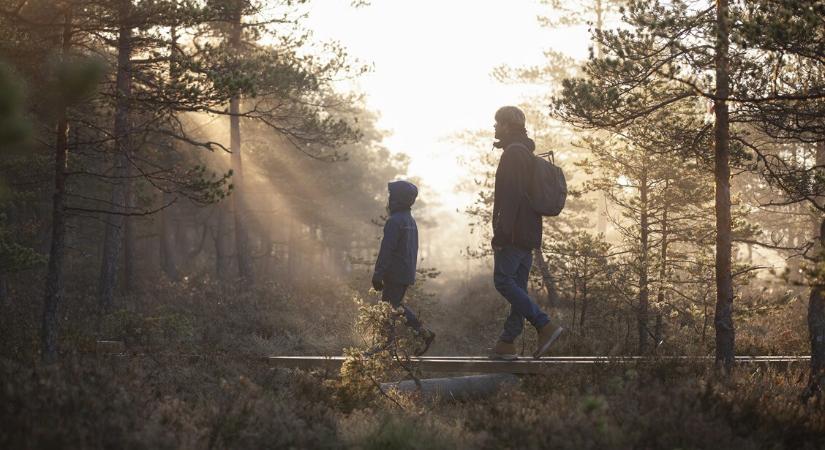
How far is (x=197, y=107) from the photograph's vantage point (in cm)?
827

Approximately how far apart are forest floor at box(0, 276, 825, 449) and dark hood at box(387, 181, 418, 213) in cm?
250

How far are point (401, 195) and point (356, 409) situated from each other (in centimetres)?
346

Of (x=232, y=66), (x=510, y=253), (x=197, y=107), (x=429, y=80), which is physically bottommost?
(x=510, y=253)

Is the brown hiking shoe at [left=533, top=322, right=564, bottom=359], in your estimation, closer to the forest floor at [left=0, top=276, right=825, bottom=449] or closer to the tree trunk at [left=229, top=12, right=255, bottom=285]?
the forest floor at [left=0, top=276, right=825, bottom=449]

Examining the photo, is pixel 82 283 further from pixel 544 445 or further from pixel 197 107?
pixel 544 445

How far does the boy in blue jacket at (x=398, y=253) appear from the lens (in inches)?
349

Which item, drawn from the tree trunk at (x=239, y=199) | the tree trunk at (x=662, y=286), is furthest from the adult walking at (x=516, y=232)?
the tree trunk at (x=239, y=199)

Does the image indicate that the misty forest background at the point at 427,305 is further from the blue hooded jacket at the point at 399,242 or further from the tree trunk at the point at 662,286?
the blue hooded jacket at the point at 399,242

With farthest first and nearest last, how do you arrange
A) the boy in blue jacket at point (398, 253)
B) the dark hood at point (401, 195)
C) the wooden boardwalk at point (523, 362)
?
the dark hood at point (401, 195)
the boy in blue jacket at point (398, 253)
the wooden boardwalk at point (523, 362)

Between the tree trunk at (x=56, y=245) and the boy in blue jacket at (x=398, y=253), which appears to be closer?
the tree trunk at (x=56, y=245)

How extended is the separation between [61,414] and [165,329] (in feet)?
21.7

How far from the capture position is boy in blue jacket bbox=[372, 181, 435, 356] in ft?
29.1

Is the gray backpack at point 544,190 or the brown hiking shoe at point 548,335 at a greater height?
the gray backpack at point 544,190

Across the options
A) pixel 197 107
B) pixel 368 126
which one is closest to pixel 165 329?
pixel 197 107
